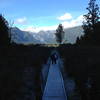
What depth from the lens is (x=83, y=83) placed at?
1331 cm

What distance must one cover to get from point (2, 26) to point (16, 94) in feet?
146

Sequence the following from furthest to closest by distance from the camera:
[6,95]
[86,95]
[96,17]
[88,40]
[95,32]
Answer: [96,17], [88,40], [95,32], [86,95], [6,95]

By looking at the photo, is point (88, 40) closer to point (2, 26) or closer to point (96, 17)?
point (96, 17)

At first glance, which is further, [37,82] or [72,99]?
[37,82]

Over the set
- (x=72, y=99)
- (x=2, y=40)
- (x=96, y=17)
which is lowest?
(x=72, y=99)

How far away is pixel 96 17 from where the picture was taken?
7419cm

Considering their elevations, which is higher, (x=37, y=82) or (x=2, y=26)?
(x=2, y=26)

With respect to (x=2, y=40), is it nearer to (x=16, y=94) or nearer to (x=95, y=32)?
(x=95, y=32)

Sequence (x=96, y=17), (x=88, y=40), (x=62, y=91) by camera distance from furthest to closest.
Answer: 1. (x=96, y=17)
2. (x=88, y=40)
3. (x=62, y=91)

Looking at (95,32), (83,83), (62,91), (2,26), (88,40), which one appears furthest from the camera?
(88,40)

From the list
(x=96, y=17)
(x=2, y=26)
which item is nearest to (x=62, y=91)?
(x=2, y=26)

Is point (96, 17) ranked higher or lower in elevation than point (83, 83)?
higher

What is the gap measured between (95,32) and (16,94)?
5063 cm

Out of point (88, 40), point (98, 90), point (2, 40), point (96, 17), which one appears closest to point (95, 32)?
point (88, 40)
